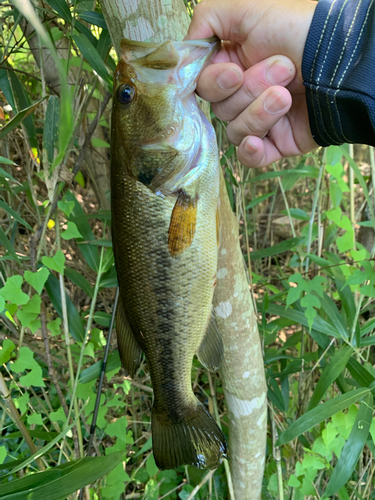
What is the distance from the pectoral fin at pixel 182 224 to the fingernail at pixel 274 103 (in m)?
0.31

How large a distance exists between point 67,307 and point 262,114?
1115 millimetres

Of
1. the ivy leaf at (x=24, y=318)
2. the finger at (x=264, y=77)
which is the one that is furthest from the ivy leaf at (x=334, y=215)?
the ivy leaf at (x=24, y=318)

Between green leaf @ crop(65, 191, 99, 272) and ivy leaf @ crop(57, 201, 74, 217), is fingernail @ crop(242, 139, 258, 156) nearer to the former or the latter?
ivy leaf @ crop(57, 201, 74, 217)

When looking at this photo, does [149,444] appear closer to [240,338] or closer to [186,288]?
[240,338]

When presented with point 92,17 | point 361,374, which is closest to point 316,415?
point 361,374

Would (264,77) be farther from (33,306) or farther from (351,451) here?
(351,451)

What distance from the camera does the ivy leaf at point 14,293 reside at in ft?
3.79

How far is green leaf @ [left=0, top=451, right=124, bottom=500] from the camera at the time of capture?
0.94 m

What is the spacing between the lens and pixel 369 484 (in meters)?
1.80

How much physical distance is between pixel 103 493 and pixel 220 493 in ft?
2.52

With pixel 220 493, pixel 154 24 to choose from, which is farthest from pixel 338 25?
pixel 220 493

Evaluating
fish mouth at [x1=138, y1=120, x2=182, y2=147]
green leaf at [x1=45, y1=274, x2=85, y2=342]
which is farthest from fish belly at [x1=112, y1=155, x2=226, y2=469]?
green leaf at [x1=45, y1=274, x2=85, y2=342]

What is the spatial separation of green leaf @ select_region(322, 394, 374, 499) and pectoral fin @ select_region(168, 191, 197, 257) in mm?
1063

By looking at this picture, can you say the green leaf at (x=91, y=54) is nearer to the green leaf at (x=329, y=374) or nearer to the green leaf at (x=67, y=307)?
the green leaf at (x=67, y=307)
